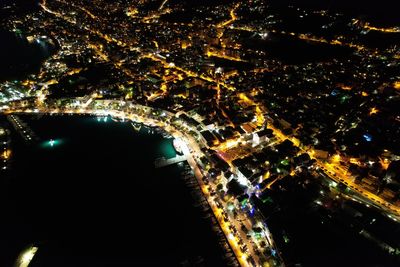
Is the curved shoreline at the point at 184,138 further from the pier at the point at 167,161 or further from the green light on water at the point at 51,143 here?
the green light on water at the point at 51,143

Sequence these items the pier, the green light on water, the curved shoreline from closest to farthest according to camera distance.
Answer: the curved shoreline, the pier, the green light on water

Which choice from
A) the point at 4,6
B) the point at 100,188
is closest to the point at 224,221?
the point at 100,188

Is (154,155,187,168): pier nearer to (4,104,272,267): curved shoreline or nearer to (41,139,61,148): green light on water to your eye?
(4,104,272,267): curved shoreline

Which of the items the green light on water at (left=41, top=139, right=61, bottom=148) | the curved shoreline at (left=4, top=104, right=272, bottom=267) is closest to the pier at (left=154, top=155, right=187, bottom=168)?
the curved shoreline at (left=4, top=104, right=272, bottom=267)

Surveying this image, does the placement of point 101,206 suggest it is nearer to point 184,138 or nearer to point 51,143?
point 184,138

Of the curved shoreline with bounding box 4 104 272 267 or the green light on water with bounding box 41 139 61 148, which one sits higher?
the curved shoreline with bounding box 4 104 272 267

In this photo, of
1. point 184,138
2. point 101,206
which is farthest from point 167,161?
point 101,206

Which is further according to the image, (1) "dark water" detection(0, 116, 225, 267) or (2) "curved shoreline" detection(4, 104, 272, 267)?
(1) "dark water" detection(0, 116, 225, 267)

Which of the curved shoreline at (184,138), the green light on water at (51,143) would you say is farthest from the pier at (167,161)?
the green light on water at (51,143)
